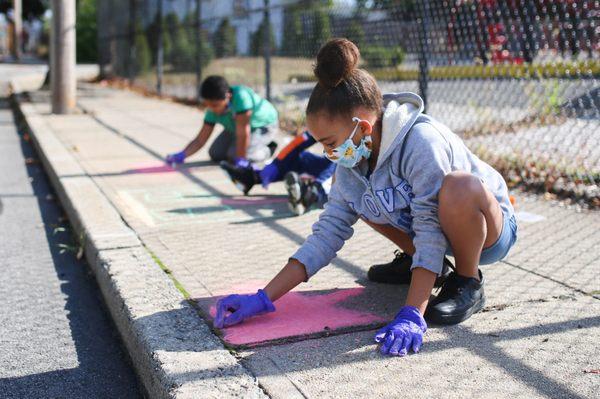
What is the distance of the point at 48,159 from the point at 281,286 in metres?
4.48

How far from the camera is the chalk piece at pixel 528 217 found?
4.45 metres

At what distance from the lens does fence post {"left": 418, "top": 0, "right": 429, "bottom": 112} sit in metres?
6.09

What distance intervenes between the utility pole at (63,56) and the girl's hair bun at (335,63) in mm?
8638

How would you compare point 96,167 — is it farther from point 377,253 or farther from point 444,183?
point 444,183

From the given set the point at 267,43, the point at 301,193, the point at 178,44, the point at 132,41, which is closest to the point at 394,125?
the point at 301,193

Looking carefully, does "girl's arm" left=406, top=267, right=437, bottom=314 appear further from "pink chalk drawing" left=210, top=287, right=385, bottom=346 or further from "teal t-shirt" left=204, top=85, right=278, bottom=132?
"teal t-shirt" left=204, top=85, right=278, bottom=132

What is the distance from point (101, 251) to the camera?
368 cm

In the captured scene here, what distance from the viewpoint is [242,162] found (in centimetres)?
561

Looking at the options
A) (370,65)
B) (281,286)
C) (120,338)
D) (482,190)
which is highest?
(370,65)

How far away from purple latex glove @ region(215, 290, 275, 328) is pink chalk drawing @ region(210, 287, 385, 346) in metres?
0.03

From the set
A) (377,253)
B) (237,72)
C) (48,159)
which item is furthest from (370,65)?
(237,72)

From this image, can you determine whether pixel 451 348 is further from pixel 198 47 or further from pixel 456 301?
pixel 198 47

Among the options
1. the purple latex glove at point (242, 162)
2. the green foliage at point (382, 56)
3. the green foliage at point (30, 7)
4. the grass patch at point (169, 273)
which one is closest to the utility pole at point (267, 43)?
the green foliage at point (382, 56)

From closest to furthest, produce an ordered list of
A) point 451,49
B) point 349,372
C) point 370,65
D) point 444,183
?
point 349,372
point 444,183
point 451,49
point 370,65
